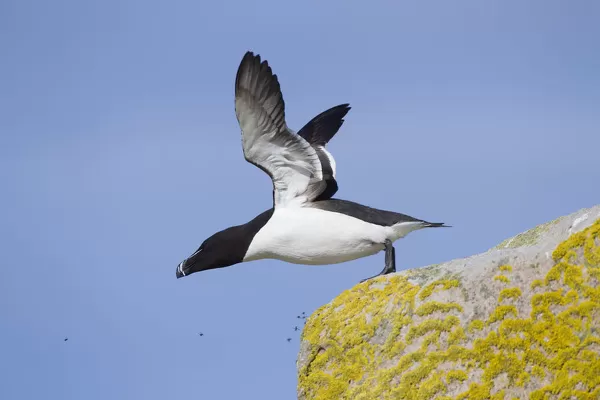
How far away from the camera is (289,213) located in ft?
34.3

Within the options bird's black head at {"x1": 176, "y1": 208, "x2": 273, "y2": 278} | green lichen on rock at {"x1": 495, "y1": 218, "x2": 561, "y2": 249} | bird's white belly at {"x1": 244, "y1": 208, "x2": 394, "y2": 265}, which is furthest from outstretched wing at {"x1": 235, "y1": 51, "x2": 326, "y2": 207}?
green lichen on rock at {"x1": 495, "y1": 218, "x2": 561, "y2": 249}

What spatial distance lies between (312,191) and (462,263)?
408 centimetres

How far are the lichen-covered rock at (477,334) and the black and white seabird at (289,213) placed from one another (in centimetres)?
325

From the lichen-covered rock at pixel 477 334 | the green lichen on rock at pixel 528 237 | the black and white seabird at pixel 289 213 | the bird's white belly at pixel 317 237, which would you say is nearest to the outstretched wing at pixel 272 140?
the black and white seabird at pixel 289 213

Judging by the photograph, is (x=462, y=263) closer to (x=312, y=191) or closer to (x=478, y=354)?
(x=478, y=354)

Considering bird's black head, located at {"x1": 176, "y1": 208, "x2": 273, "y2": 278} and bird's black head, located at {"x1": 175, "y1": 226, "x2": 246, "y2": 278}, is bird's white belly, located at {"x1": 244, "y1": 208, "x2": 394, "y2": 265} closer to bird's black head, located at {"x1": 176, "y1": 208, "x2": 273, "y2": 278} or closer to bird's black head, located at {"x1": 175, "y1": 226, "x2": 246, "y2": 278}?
bird's black head, located at {"x1": 176, "y1": 208, "x2": 273, "y2": 278}

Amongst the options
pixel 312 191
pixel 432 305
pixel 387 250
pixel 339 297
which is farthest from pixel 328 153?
pixel 432 305

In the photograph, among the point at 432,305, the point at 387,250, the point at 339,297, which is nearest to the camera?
the point at 432,305

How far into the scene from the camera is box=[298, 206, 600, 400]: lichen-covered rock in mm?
6043

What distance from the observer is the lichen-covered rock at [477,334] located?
19.8 feet

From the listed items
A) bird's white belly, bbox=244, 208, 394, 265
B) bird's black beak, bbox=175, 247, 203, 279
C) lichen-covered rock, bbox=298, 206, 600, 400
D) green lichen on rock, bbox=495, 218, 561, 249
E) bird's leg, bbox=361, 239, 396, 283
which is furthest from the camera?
bird's black beak, bbox=175, 247, 203, 279

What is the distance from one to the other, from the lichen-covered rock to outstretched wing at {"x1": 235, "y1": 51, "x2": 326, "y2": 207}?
11.7ft

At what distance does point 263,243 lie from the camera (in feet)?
34.3

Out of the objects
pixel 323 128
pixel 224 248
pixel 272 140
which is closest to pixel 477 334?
pixel 272 140
